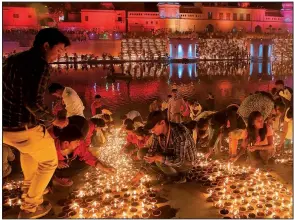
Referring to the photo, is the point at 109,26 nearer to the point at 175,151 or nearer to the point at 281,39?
the point at 281,39

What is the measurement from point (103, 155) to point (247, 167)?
250 cm

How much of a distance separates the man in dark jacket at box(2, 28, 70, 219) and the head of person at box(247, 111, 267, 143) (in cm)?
271

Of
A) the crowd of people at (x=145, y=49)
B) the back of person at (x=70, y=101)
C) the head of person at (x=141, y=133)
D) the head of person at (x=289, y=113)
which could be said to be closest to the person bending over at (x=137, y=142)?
the head of person at (x=141, y=133)

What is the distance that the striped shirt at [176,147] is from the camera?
4.65 metres

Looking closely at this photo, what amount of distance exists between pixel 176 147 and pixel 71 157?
155 cm

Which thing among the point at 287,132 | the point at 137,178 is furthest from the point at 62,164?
the point at 287,132

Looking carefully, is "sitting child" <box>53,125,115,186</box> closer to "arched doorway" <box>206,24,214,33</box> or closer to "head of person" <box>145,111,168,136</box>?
"head of person" <box>145,111,168,136</box>

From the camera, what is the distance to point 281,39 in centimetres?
5231

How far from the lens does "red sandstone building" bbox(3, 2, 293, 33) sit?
4219 cm

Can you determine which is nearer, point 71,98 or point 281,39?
point 71,98

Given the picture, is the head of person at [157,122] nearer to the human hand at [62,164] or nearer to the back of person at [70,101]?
the human hand at [62,164]

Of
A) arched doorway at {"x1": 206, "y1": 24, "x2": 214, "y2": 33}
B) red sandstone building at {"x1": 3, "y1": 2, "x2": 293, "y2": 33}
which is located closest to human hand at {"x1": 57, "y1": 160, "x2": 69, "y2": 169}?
red sandstone building at {"x1": 3, "y1": 2, "x2": 293, "y2": 33}

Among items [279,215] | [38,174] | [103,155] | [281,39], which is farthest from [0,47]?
[281,39]

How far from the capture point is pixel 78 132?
439cm
